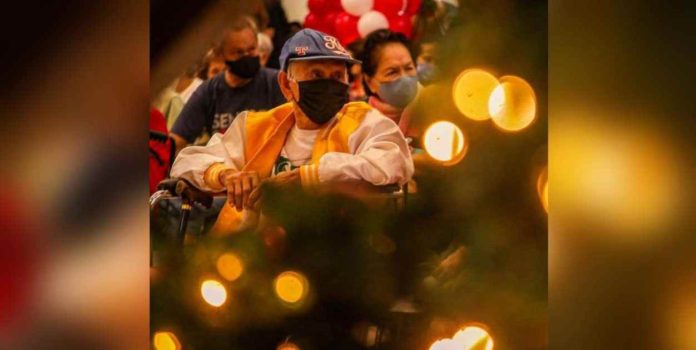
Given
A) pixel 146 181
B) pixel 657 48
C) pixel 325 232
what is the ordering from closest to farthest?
1. pixel 657 48
2. pixel 325 232
3. pixel 146 181

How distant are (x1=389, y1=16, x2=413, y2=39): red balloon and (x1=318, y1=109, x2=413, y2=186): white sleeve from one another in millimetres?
246

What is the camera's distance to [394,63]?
2.04m

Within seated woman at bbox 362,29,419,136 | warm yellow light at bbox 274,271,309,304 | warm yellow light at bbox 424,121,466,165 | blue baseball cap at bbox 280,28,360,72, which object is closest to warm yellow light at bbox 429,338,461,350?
warm yellow light at bbox 274,271,309,304

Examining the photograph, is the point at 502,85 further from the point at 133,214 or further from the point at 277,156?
the point at 133,214

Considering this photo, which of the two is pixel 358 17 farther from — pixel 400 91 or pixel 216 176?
pixel 216 176

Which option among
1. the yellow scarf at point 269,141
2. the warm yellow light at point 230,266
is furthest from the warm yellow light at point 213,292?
the yellow scarf at point 269,141

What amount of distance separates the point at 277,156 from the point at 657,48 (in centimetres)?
115

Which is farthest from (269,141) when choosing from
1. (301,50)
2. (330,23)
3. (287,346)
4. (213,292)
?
(287,346)

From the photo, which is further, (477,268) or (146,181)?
(146,181)

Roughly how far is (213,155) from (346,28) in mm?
585

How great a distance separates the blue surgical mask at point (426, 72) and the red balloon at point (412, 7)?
16 cm

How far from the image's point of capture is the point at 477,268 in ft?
6.61

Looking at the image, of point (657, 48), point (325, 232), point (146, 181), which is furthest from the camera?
point (146, 181)

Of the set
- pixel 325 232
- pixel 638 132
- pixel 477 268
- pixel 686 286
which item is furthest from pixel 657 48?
pixel 325 232
